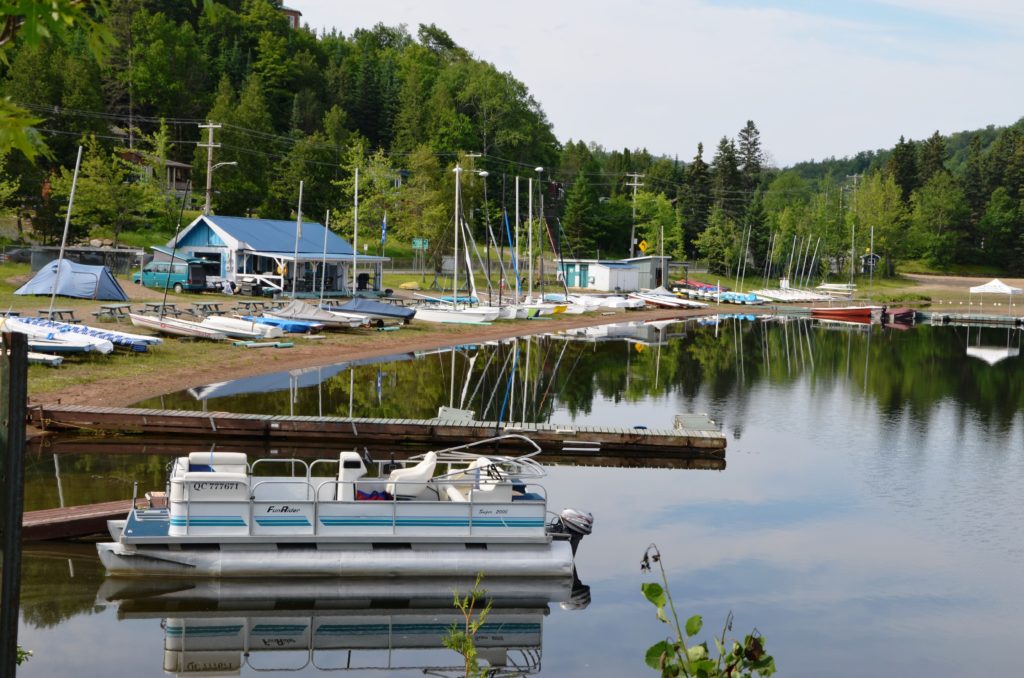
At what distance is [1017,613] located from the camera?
1964 cm

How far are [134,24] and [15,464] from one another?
125598 millimetres

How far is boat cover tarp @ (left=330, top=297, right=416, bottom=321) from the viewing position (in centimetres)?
5850

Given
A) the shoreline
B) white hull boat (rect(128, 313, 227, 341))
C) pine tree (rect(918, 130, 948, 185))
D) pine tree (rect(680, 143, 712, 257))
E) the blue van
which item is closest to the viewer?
the shoreline

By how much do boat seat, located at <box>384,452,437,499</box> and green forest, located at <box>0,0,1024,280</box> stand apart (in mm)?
60977

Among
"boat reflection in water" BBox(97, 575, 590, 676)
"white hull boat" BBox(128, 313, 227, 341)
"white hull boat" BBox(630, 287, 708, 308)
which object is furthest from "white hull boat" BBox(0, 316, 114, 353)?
"white hull boat" BBox(630, 287, 708, 308)

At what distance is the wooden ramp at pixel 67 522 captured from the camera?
63.9ft

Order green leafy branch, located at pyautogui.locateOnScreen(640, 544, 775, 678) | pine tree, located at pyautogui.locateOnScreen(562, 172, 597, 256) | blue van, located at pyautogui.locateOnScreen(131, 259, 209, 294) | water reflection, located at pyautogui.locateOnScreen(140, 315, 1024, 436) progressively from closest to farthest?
1. green leafy branch, located at pyautogui.locateOnScreen(640, 544, 775, 678)
2. water reflection, located at pyautogui.locateOnScreen(140, 315, 1024, 436)
3. blue van, located at pyautogui.locateOnScreen(131, 259, 209, 294)
4. pine tree, located at pyautogui.locateOnScreen(562, 172, 597, 256)

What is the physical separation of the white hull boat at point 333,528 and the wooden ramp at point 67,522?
1198 mm

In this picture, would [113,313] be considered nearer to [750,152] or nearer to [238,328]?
[238,328]

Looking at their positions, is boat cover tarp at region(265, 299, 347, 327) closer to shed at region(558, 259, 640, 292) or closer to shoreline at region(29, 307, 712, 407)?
shoreline at region(29, 307, 712, 407)

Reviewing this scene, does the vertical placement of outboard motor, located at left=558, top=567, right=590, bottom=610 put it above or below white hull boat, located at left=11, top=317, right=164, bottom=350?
below

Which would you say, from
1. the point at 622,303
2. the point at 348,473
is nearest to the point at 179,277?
the point at 622,303

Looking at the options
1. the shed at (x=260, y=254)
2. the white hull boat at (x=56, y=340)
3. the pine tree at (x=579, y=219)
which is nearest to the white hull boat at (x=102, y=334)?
the white hull boat at (x=56, y=340)

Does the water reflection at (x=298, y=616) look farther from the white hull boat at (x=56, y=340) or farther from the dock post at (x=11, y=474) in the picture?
the white hull boat at (x=56, y=340)
